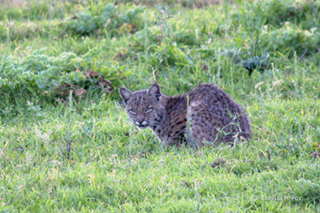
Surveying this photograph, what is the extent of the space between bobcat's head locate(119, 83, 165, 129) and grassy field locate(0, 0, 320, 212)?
0.23 meters

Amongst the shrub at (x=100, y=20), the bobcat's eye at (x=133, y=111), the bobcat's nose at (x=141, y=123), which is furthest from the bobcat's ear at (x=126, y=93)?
the shrub at (x=100, y=20)

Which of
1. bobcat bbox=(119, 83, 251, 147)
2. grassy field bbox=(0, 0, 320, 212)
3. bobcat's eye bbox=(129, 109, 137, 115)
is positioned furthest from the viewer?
bobcat's eye bbox=(129, 109, 137, 115)

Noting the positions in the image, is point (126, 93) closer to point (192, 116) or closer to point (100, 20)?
point (192, 116)

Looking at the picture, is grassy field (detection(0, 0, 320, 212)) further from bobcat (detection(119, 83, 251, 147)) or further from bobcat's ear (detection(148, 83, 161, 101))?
bobcat's ear (detection(148, 83, 161, 101))

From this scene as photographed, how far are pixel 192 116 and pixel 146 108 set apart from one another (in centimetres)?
73

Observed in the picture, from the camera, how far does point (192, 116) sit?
564cm

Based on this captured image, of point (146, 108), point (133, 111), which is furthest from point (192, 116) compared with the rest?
point (133, 111)

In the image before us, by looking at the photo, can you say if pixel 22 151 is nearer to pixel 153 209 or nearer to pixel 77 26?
pixel 153 209

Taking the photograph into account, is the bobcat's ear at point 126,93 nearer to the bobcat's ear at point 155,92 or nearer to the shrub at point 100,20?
the bobcat's ear at point 155,92

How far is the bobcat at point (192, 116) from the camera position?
17.9 ft

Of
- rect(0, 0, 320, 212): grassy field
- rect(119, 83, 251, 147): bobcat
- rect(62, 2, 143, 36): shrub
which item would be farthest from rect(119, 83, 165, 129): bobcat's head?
rect(62, 2, 143, 36): shrub

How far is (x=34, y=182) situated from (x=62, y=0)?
7.57 metres

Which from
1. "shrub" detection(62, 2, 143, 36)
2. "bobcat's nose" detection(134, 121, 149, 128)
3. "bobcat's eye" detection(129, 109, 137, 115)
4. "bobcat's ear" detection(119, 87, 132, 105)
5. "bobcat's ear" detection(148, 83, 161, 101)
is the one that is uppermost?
"shrub" detection(62, 2, 143, 36)

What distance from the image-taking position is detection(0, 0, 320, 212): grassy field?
4.21 metres
